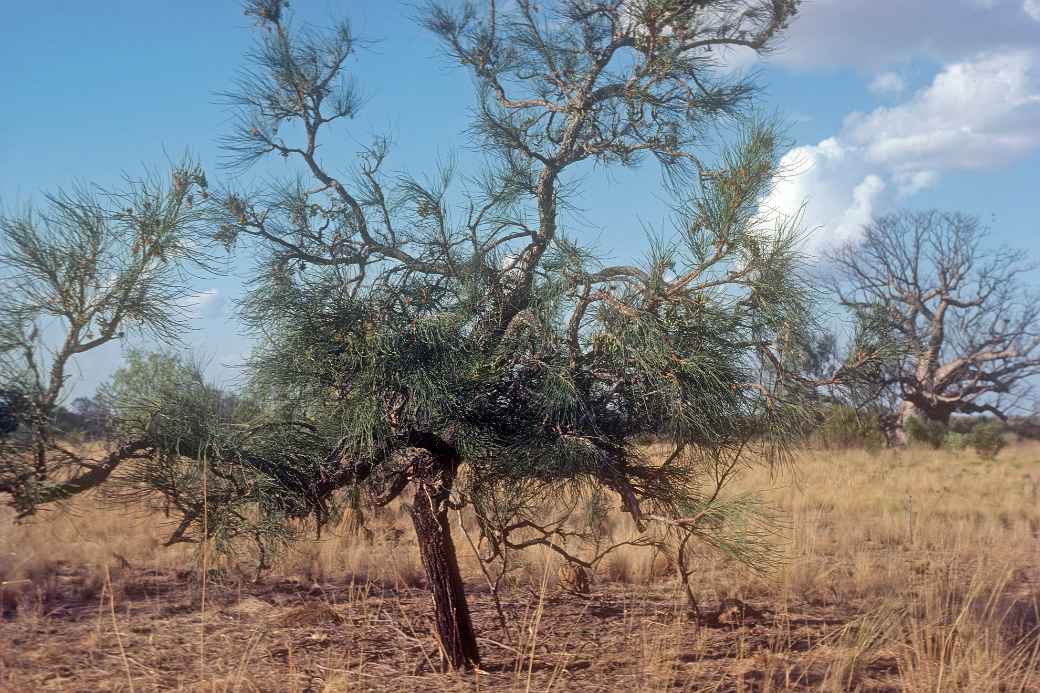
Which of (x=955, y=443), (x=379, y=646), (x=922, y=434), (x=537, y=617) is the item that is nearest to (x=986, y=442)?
(x=955, y=443)

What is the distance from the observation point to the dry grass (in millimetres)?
5527

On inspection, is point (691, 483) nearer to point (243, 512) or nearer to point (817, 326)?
point (817, 326)

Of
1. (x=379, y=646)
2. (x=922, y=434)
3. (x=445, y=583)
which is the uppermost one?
(x=922, y=434)

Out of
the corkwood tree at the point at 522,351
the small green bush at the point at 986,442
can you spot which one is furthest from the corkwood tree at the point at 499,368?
the small green bush at the point at 986,442

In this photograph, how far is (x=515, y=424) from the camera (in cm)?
538

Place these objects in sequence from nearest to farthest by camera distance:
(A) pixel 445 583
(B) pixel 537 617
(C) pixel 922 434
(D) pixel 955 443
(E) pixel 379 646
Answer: (B) pixel 537 617
(A) pixel 445 583
(E) pixel 379 646
(D) pixel 955 443
(C) pixel 922 434

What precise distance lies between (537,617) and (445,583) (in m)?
1.76

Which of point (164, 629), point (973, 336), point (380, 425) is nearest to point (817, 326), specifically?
point (380, 425)

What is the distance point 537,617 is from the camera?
4.23 meters

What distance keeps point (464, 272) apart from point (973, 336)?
107ft

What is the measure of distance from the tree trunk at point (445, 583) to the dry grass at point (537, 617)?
18 cm

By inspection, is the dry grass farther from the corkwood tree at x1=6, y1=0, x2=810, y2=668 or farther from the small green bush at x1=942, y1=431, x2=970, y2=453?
the small green bush at x1=942, y1=431, x2=970, y2=453

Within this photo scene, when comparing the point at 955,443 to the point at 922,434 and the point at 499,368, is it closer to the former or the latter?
the point at 922,434

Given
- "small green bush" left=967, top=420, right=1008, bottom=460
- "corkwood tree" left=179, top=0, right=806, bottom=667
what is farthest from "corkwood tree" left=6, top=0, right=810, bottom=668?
"small green bush" left=967, top=420, right=1008, bottom=460
